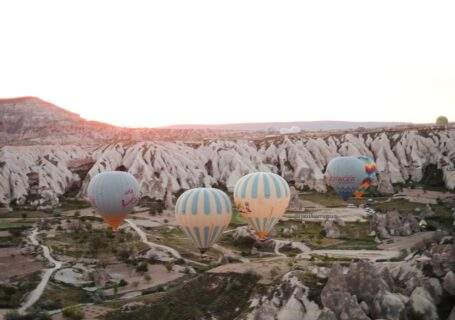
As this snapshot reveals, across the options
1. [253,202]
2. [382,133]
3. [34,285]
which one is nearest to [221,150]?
[382,133]

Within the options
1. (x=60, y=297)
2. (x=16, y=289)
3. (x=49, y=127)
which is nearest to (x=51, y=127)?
(x=49, y=127)

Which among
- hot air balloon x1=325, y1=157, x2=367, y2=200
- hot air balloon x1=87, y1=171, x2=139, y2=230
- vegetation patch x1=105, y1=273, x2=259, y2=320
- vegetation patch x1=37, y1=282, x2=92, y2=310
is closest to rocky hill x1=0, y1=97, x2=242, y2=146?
hot air balloon x1=325, y1=157, x2=367, y2=200

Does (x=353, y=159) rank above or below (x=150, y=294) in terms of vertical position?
above

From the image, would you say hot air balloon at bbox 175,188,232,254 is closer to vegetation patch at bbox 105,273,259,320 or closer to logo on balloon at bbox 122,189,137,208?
vegetation patch at bbox 105,273,259,320

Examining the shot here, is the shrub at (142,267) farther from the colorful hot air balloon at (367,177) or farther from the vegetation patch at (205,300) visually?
the colorful hot air balloon at (367,177)

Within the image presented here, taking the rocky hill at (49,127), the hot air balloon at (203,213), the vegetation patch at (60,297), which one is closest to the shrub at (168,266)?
the hot air balloon at (203,213)

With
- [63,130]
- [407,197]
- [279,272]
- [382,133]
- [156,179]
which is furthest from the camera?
[63,130]

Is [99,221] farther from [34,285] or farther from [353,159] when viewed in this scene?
[353,159]
